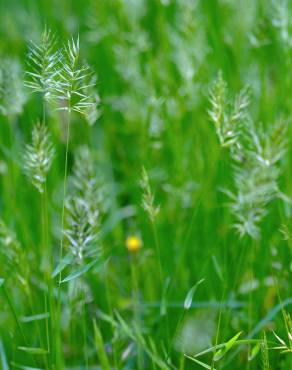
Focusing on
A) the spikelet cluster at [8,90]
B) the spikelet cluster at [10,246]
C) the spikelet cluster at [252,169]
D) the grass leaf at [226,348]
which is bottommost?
the grass leaf at [226,348]

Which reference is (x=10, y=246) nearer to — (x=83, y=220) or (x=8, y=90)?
(x=83, y=220)

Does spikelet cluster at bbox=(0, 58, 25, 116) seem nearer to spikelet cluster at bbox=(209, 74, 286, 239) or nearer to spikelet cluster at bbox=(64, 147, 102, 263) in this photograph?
spikelet cluster at bbox=(64, 147, 102, 263)

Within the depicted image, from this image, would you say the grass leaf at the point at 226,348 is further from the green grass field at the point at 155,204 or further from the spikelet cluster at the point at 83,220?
the spikelet cluster at the point at 83,220

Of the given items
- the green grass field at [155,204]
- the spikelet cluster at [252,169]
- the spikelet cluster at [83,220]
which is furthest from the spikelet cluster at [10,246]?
the spikelet cluster at [252,169]

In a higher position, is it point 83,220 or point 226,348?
point 83,220

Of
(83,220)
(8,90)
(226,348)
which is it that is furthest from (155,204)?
(226,348)

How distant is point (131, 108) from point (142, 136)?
32cm

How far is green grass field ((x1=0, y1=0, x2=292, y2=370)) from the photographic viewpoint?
1219 millimetres

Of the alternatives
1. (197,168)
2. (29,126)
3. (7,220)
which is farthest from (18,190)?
(197,168)

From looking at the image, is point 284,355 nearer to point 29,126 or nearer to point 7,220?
point 7,220

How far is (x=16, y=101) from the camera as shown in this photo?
1.54 meters

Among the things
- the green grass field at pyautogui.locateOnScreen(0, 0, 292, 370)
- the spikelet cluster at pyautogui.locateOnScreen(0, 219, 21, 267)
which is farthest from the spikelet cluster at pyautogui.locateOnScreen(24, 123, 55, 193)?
the spikelet cluster at pyautogui.locateOnScreen(0, 219, 21, 267)

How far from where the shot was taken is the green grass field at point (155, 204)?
4.00ft

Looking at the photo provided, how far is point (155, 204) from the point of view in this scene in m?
1.94
